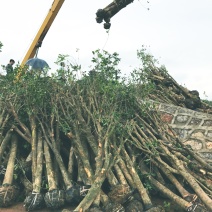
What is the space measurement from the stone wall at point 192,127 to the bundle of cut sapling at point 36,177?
4.23 metres

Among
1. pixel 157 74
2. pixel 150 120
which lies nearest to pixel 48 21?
pixel 157 74

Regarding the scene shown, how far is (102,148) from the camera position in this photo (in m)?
6.74

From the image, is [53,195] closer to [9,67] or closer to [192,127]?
[192,127]

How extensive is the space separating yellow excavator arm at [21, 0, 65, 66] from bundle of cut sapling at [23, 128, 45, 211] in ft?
29.7

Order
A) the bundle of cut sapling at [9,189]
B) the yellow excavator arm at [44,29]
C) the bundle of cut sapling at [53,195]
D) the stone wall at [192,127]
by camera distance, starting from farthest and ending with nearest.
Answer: the yellow excavator arm at [44,29]
the stone wall at [192,127]
the bundle of cut sapling at [9,189]
the bundle of cut sapling at [53,195]

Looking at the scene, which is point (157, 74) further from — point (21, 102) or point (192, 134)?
point (21, 102)

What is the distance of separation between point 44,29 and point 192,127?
9.15 m

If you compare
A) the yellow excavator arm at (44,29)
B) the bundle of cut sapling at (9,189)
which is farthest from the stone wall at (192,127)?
the yellow excavator arm at (44,29)

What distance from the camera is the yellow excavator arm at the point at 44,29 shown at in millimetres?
16062

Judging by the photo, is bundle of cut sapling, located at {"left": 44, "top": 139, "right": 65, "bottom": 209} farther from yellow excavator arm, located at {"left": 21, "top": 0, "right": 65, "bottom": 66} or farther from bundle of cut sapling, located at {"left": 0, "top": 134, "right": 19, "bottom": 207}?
yellow excavator arm, located at {"left": 21, "top": 0, "right": 65, "bottom": 66}

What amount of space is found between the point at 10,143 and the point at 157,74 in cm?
1030

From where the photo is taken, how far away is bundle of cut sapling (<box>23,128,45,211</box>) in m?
6.41

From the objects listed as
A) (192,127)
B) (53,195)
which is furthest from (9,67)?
(53,195)

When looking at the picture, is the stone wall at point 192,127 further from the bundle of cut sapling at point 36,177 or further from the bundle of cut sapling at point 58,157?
the bundle of cut sapling at point 36,177
